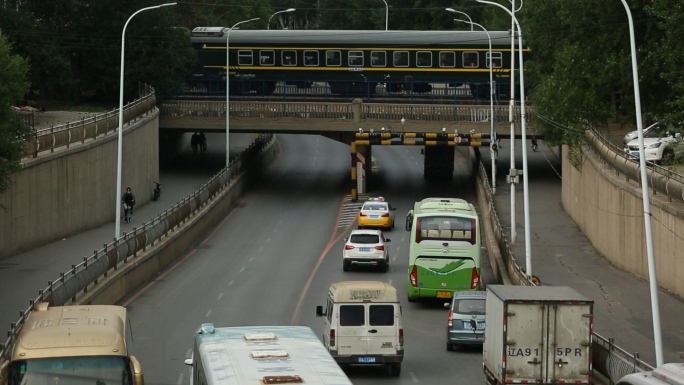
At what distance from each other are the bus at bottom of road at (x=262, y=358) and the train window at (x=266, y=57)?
55.1 metres

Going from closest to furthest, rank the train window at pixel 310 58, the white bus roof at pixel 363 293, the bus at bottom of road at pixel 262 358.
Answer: the bus at bottom of road at pixel 262 358 < the white bus roof at pixel 363 293 < the train window at pixel 310 58

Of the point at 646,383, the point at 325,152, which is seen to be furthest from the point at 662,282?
the point at 325,152

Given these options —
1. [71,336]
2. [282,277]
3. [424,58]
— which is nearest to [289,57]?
[424,58]

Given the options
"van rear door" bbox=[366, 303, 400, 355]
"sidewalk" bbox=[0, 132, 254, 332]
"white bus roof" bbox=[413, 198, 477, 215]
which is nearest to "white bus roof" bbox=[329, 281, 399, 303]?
"van rear door" bbox=[366, 303, 400, 355]

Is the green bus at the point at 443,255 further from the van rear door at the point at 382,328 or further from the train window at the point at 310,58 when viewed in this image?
the train window at the point at 310,58

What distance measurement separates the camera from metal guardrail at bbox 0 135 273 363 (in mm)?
25388

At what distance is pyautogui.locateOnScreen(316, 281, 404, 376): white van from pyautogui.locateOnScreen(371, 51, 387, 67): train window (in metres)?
45.0

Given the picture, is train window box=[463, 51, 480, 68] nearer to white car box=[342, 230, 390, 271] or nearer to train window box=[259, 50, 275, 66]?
train window box=[259, 50, 275, 66]

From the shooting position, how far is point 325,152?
8638cm

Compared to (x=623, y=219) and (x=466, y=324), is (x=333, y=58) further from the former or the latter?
(x=466, y=324)

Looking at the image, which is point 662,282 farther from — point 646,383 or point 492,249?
point 646,383

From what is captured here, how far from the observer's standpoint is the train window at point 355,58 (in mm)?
67812

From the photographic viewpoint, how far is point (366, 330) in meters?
23.8

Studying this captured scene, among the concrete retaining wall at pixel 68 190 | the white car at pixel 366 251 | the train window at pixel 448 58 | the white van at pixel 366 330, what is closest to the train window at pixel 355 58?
the train window at pixel 448 58
